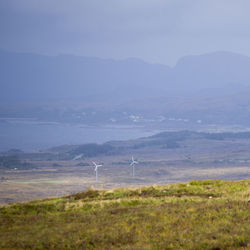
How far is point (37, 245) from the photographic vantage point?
18547mm

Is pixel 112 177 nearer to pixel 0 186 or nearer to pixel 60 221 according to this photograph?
pixel 0 186

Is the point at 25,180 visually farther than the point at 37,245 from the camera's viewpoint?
Yes

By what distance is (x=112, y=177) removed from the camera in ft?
623

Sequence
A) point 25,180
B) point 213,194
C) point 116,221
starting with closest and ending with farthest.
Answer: point 116,221, point 213,194, point 25,180

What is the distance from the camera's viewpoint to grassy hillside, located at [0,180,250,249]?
18.2 m

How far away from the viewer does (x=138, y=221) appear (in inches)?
848

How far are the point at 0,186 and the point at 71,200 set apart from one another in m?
133

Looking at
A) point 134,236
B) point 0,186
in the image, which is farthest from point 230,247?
point 0,186

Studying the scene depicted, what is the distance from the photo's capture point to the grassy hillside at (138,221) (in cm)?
1823

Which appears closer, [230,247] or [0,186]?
[230,247]

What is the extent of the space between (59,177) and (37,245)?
174 meters

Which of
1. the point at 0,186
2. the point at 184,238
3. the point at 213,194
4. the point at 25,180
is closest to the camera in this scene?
the point at 184,238

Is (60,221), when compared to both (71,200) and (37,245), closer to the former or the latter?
(37,245)

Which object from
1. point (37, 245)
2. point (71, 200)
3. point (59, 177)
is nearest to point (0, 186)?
point (59, 177)
